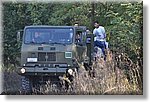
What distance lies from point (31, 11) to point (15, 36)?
0.24 meters

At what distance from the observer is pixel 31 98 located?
191 feet

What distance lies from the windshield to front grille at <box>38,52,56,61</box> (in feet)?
0.30

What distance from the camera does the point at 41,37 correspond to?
191ft

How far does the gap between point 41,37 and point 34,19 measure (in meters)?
0.16

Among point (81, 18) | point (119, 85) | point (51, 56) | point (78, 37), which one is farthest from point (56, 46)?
point (119, 85)

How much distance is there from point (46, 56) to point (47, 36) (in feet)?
0.54

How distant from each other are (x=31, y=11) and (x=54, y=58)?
1.42 ft

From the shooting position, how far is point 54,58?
5828 cm

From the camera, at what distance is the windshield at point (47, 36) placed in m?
58.3

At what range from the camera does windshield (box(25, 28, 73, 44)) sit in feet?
191

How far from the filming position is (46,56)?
58.3m

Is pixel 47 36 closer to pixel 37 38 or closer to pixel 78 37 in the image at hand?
pixel 37 38

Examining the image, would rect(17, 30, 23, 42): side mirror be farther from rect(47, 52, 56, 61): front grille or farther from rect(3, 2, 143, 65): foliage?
rect(47, 52, 56, 61): front grille

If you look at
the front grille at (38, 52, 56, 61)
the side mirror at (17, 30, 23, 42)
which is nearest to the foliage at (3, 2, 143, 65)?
the side mirror at (17, 30, 23, 42)
